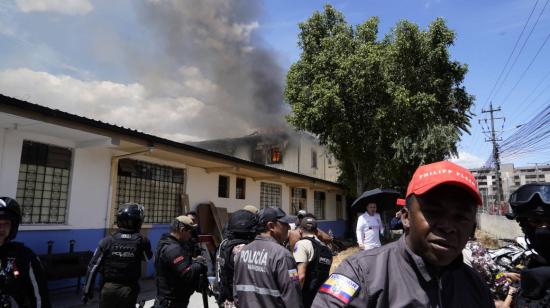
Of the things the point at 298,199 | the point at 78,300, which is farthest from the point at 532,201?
the point at 298,199

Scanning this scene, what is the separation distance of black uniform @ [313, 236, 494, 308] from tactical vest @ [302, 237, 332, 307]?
2494 millimetres

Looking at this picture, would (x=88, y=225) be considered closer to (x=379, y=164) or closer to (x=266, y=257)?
(x=266, y=257)

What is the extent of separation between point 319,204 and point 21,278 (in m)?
19.5

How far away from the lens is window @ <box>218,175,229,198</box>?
1264 cm

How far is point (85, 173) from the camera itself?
800cm

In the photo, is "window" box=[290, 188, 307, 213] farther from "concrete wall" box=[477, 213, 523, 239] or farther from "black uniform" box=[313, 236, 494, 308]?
"black uniform" box=[313, 236, 494, 308]

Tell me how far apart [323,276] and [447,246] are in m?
2.81

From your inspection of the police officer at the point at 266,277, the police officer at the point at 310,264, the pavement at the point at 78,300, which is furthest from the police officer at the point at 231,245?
the pavement at the point at 78,300

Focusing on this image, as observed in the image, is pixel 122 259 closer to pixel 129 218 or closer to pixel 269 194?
pixel 129 218

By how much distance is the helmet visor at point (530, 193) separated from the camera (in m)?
2.14

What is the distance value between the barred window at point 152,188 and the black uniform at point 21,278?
6749 millimetres

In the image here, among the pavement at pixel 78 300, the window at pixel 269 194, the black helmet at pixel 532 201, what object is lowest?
the pavement at pixel 78 300

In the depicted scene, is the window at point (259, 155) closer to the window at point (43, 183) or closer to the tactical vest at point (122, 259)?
the window at point (43, 183)

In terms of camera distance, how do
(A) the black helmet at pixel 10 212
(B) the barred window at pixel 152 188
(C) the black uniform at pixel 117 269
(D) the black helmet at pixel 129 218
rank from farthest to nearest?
(B) the barred window at pixel 152 188 < (D) the black helmet at pixel 129 218 < (C) the black uniform at pixel 117 269 < (A) the black helmet at pixel 10 212
